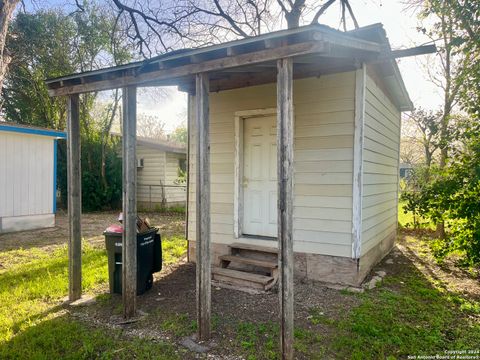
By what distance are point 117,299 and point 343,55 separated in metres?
3.88

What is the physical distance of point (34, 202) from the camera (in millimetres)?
8617

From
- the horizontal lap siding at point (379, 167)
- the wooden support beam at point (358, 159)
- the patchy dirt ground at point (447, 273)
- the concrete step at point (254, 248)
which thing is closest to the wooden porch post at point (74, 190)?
the concrete step at point (254, 248)

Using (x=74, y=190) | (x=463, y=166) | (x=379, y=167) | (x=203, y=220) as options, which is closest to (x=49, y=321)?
(x=74, y=190)

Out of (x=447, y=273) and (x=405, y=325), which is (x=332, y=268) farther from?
(x=447, y=273)

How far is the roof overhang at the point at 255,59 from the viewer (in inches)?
98.5

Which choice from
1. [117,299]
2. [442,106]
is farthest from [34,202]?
[442,106]

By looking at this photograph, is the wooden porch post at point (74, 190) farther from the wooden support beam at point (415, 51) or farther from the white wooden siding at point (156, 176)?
the white wooden siding at point (156, 176)

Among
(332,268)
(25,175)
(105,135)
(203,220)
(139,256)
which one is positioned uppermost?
(105,135)

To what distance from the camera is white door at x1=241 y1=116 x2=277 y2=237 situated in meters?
4.95

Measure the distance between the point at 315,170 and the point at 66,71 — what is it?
1333 centimetres

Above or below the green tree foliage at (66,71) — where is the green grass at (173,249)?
below

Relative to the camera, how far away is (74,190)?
382 cm

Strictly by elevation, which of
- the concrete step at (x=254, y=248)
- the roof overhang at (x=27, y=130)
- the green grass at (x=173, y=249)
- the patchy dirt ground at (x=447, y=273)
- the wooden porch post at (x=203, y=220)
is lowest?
the patchy dirt ground at (x=447, y=273)

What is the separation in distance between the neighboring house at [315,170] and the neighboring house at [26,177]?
17.9 ft
